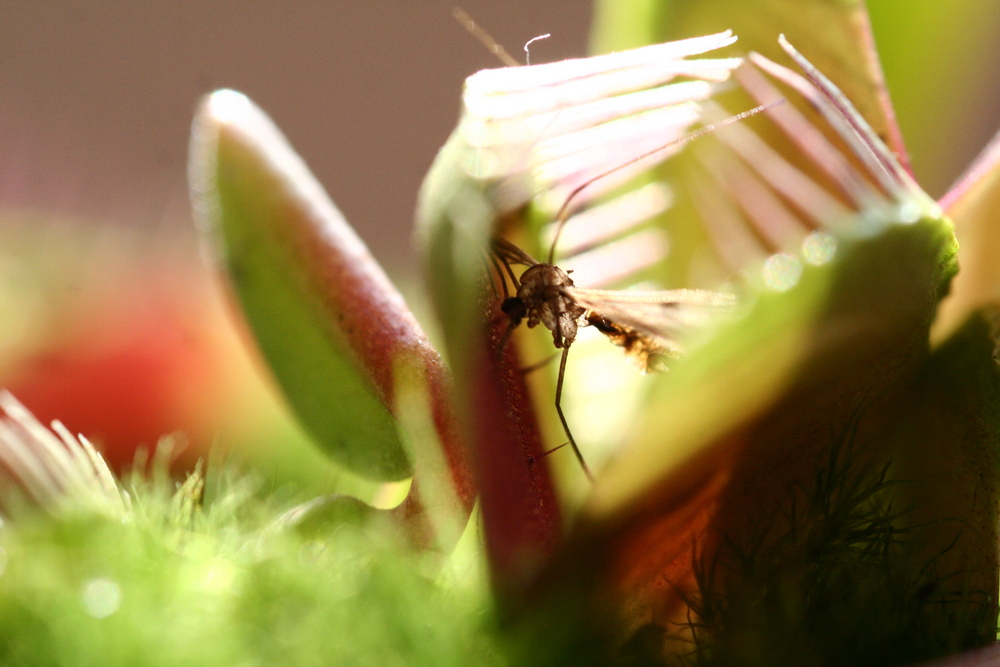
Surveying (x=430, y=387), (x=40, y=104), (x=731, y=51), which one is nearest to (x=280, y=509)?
(x=430, y=387)

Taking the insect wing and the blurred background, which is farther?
the blurred background

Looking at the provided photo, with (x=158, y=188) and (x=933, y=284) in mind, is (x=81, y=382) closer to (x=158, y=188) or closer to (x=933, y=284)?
(x=158, y=188)

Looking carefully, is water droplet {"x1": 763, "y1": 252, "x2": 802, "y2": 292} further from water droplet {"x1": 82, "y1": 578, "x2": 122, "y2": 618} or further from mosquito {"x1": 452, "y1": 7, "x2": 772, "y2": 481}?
water droplet {"x1": 82, "y1": 578, "x2": 122, "y2": 618}

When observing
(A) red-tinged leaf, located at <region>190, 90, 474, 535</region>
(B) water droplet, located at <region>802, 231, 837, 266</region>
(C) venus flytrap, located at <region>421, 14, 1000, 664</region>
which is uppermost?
(A) red-tinged leaf, located at <region>190, 90, 474, 535</region>

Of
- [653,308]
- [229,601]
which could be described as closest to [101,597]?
[229,601]

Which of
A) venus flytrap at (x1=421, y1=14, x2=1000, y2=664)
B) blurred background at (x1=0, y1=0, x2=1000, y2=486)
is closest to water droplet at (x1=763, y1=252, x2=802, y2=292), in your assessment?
venus flytrap at (x1=421, y1=14, x2=1000, y2=664)

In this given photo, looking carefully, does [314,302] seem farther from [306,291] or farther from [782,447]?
[782,447]

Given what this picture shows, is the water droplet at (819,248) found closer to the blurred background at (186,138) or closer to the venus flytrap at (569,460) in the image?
the venus flytrap at (569,460)

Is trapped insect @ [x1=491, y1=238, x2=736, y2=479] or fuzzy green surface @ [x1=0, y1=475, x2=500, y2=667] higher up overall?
Answer: trapped insect @ [x1=491, y1=238, x2=736, y2=479]
